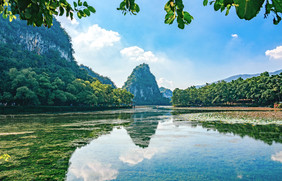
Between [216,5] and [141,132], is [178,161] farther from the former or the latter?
[141,132]

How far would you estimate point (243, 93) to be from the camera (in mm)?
72312

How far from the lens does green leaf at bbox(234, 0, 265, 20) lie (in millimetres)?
1062

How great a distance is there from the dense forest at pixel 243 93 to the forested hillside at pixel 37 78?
39419mm

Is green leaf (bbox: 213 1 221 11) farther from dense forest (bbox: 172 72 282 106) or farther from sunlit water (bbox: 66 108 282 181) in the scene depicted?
dense forest (bbox: 172 72 282 106)

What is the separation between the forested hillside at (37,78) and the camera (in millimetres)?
40656

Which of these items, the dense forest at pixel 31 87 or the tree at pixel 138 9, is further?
the dense forest at pixel 31 87

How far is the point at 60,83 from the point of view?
51281 millimetres

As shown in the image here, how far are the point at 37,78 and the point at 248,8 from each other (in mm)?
52934

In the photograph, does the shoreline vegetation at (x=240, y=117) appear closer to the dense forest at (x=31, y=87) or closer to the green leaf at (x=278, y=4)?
the green leaf at (x=278, y=4)

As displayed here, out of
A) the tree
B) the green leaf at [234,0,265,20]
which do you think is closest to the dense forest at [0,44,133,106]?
the tree

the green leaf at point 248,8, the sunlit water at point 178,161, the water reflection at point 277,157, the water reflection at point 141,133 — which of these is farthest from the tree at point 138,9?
the water reflection at point 141,133

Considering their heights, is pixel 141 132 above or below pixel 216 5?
below

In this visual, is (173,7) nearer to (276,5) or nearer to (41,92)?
(276,5)

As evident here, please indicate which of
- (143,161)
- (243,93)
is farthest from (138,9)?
(243,93)
